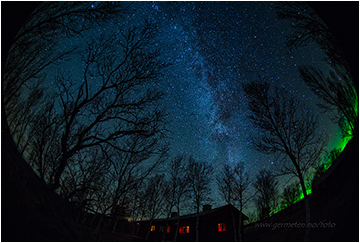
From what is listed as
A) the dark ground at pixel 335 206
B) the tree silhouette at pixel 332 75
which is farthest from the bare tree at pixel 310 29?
the dark ground at pixel 335 206

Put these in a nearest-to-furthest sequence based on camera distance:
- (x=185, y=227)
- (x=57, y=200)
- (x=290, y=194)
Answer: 1. (x=57, y=200)
2. (x=290, y=194)
3. (x=185, y=227)

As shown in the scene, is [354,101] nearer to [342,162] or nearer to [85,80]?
[342,162]

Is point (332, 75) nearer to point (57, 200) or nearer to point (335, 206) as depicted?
point (335, 206)

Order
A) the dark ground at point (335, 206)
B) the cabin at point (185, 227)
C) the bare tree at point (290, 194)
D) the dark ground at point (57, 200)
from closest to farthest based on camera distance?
1. the dark ground at point (57, 200)
2. the dark ground at point (335, 206)
3. the bare tree at point (290, 194)
4. the cabin at point (185, 227)

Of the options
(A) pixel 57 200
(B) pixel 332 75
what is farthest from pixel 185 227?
(B) pixel 332 75

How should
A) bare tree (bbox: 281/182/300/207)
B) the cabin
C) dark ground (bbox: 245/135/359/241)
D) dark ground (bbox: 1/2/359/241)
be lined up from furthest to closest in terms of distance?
the cabin, bare tree (bbox: 281/182/300/207), dark ground (bbox: 245/135/359/241), dark ground (bbox: 1/2/359/241)

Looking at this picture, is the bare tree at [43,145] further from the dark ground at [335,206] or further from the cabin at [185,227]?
the dark ground at [335,206]

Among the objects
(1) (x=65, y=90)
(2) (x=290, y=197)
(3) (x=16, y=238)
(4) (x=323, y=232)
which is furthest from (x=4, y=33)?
(2) (x=290, y=197)

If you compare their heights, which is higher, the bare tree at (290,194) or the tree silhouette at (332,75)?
the tree silhouette at (332,75)

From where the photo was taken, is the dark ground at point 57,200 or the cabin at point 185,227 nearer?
the dark ground at point 57,200

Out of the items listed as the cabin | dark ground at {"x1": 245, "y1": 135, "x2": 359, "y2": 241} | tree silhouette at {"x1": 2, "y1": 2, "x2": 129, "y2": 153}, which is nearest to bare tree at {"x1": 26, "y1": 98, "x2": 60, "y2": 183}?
tree silhouette at {"x1": 2, "y1": 2, "x2": 129, "y2": 153}

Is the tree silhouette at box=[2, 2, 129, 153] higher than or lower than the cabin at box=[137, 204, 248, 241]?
higher

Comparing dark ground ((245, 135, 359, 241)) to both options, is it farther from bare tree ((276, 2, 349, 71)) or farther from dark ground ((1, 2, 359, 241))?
bare tree ((276, 2, 349, 71))

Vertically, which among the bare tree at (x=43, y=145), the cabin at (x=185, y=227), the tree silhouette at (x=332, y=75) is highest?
the tree silhouette at (x=332, y=75)
